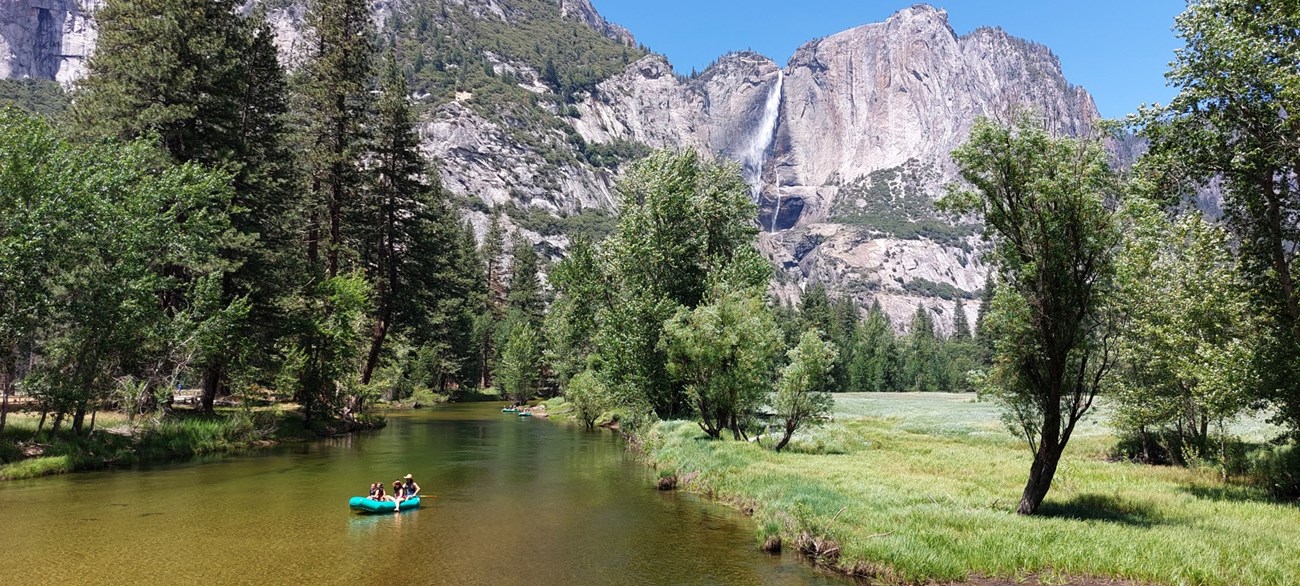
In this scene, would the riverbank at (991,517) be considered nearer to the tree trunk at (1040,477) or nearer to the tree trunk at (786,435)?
the tree trunk at (1040,477)

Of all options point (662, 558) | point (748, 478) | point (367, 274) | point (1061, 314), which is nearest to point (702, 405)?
point (748, 478)

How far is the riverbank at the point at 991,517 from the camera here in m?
12.5

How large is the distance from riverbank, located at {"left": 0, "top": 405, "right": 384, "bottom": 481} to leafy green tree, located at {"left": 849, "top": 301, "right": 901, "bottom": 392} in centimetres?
10640

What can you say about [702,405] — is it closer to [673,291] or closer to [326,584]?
[673,291]

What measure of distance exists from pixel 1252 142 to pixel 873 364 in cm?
11554

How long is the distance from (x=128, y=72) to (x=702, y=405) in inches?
1259

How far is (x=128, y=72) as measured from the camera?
32.1 metres

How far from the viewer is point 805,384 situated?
94.6ft

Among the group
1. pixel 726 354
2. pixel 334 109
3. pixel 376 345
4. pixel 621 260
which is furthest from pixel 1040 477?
pixel 376 345

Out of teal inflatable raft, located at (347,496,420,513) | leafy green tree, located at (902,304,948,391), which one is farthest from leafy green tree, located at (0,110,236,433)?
leafy green tree, located at (902,304,948,391)

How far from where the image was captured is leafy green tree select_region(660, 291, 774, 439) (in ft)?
99.2

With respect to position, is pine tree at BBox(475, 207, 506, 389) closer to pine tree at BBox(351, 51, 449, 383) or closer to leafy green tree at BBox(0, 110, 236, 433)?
pine tree at BBox(351, 51, 449, 383)

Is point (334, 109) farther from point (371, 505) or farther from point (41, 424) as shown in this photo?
point (371, 505)

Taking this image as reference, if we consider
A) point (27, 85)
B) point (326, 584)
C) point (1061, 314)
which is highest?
point (27, 85)
